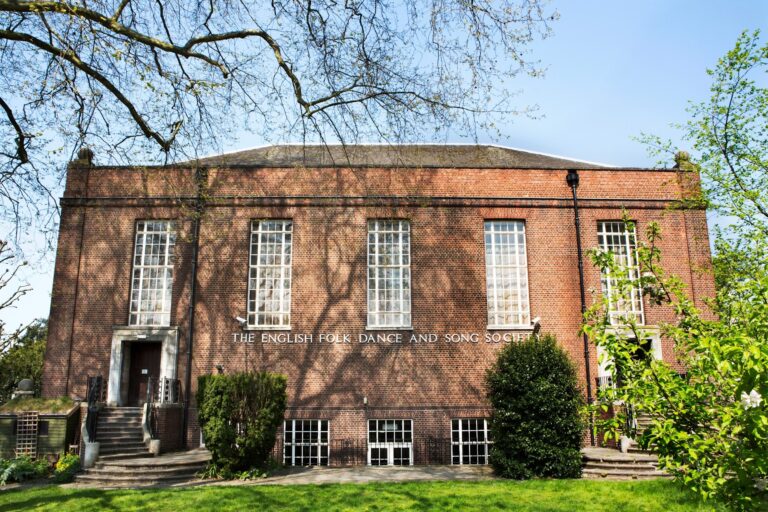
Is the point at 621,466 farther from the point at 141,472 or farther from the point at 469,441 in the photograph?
the point at 141,472

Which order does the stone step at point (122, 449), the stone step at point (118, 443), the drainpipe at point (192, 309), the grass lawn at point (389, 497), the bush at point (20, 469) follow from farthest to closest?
the drainpipe at point (192, 309) → the stone step at point (118, 443) → the stone step at point (122, 449) → the bush at point (20, 469) → the grass lawn at point (389, 497)

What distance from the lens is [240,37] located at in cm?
975

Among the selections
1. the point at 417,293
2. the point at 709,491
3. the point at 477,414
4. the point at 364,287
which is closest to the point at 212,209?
the point at 364,287

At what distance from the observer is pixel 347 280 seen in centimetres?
1802

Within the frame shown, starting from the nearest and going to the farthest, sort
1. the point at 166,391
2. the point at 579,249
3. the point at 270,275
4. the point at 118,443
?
1. the point at 118,443
2. the point at 166,391
3. the point at 270,275
4. the point at 579,249

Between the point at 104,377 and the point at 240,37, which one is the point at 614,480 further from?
the point at 104,377

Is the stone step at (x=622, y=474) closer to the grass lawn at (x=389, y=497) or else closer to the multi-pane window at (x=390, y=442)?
the grass lawn at (x=389, y=497)

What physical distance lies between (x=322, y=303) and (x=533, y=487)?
8076 millimetres

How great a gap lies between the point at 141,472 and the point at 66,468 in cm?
229

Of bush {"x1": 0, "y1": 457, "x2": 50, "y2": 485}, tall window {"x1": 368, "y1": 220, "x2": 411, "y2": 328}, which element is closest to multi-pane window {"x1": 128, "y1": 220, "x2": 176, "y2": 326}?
bush {"x1": 0, "y1": 457, "x2": 50, "y2": 485}

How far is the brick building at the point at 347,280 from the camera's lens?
1733cm

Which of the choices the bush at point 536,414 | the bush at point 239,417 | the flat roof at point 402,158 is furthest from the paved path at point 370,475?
the flat roof at point 402,158

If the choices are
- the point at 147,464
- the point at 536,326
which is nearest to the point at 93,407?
the point at 147,464

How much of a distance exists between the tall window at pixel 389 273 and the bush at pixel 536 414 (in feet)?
13.6
